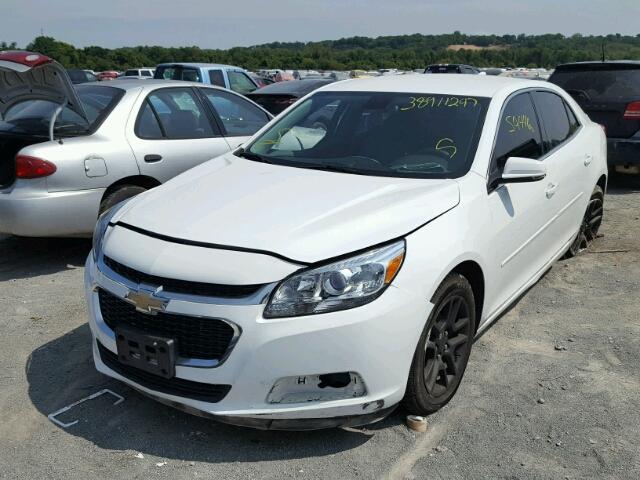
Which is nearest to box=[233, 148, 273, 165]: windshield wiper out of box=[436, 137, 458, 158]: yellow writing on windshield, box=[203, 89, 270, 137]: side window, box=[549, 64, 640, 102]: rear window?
box=[436, 137, 458, 158]: yellow writing on windshield

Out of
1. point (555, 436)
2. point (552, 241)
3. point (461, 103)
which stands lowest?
point (555, 436)

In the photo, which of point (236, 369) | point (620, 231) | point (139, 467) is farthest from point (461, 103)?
point (620, 231)

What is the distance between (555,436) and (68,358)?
274 cm

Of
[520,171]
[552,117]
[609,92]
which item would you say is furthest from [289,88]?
[520,171]

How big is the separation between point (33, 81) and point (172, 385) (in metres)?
3.49

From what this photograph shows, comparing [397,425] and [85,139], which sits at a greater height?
[85,139]

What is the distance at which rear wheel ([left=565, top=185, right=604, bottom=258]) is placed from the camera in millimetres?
5652

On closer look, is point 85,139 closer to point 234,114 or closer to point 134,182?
point 134,182

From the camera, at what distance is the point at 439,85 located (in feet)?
14.2

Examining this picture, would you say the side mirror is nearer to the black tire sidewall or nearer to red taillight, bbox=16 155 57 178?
the black tire sidewall

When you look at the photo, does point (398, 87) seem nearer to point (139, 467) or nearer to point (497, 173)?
point (497, 173)

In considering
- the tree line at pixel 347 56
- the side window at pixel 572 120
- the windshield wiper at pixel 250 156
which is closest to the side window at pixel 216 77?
the side window at pixel 572 120

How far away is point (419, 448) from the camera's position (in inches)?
118

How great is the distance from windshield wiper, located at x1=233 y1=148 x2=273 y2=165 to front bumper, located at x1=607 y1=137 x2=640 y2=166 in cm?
552
